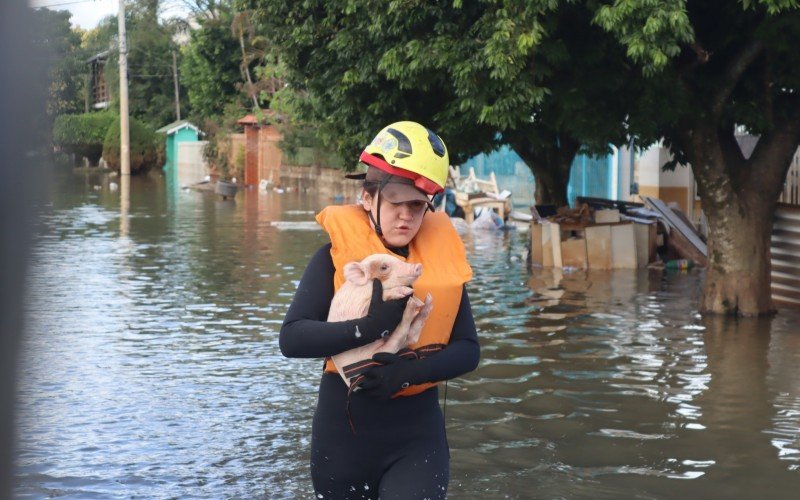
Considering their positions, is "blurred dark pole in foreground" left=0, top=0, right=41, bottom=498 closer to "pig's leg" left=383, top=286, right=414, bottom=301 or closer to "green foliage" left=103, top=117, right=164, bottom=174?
"pig's leg" left=383, top=286, right=414, bottom=301

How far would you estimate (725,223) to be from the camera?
497 inches

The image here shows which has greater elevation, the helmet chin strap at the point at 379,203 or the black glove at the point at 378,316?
the helmet chin strap at the point at 379,203

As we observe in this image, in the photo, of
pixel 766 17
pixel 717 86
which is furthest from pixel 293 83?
pixel 766 17

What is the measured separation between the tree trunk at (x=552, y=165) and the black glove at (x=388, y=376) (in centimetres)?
1595

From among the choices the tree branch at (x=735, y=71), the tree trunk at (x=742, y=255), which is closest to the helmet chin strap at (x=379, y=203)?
the tree branch at (x=735, y=71)

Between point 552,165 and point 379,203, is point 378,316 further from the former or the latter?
point 552,165

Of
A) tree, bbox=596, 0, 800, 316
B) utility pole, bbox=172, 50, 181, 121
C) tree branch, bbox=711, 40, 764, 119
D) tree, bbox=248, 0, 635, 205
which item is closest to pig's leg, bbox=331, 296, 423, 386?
tree, bbox=248, 0, 635, 205

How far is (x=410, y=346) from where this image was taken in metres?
3.36

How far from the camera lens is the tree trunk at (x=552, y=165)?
19297mm

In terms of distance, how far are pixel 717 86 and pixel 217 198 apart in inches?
1192

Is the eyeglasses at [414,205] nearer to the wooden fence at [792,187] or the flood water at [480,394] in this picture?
the flood water at [480,394]

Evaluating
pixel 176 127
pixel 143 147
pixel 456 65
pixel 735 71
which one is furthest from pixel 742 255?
pixel 176 127

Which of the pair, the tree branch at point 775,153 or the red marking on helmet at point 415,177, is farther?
the tree branch at point 775,153

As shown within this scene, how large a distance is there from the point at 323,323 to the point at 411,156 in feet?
1.78
